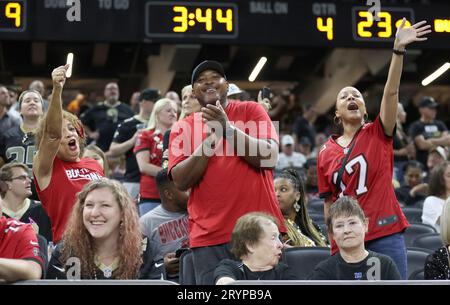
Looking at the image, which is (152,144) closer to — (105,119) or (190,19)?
(190,19)

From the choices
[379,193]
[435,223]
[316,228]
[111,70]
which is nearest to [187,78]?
[111,70]

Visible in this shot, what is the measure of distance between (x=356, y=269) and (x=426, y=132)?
7471 millimetres

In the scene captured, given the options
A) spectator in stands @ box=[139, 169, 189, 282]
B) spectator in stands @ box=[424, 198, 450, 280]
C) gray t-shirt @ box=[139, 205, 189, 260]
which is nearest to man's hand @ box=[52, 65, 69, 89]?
spectator in stands @ box=[139, 169, 189, 282]

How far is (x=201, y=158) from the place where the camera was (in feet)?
15.6

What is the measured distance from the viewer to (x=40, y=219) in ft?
20.4

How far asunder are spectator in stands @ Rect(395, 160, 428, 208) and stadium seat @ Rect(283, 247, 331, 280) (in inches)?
191

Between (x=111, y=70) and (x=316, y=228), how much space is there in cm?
1405

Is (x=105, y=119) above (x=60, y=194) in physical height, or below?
above

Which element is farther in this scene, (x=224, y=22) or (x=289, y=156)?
(x=289, y=156)

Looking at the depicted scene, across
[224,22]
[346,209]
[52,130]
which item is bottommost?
Result: [346,209]

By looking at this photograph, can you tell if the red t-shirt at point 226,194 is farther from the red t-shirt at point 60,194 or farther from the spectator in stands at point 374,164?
the red t-shirt at point 60,194

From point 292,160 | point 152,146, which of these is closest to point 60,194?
point 152,146

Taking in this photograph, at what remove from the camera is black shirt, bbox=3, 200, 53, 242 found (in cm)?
619

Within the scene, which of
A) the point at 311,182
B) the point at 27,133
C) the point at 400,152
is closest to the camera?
the point at 27,133
